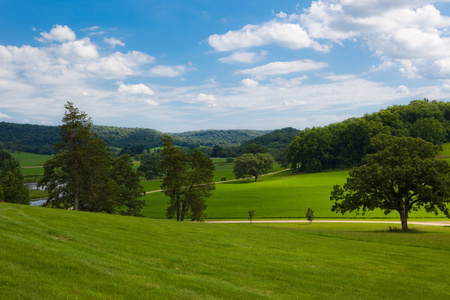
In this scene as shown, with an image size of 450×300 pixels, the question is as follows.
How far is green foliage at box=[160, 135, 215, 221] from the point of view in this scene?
148 ft

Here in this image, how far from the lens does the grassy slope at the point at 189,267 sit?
9.29 meters

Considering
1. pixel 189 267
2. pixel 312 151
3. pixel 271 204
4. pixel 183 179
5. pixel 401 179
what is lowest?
pixel 271 204

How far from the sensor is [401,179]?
3253 cm

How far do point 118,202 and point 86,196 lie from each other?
35.5 ft

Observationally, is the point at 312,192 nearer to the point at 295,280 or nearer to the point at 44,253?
the point at 295,280

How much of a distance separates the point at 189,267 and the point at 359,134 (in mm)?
123252

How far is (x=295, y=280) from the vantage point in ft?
42.6

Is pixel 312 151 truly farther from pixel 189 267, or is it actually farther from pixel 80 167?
pixel 189 267

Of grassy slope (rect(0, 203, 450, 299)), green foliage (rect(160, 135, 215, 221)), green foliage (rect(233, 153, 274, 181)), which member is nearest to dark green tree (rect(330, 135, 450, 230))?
grassy slope (rect(0, 203, 450, 299))

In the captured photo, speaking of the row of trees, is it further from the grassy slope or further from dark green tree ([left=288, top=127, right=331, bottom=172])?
dark green tree ([left=288, top=127, right=331, bottom=172])

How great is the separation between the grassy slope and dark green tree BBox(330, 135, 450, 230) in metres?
11.7

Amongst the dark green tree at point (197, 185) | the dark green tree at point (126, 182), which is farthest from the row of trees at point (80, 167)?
the dark green tree at point (197, 185)

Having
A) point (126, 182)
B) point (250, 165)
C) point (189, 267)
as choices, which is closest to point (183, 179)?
point (126, 182)

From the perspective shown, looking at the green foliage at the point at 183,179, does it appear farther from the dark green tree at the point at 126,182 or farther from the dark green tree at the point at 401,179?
the dark green tree at the point at 401,179
